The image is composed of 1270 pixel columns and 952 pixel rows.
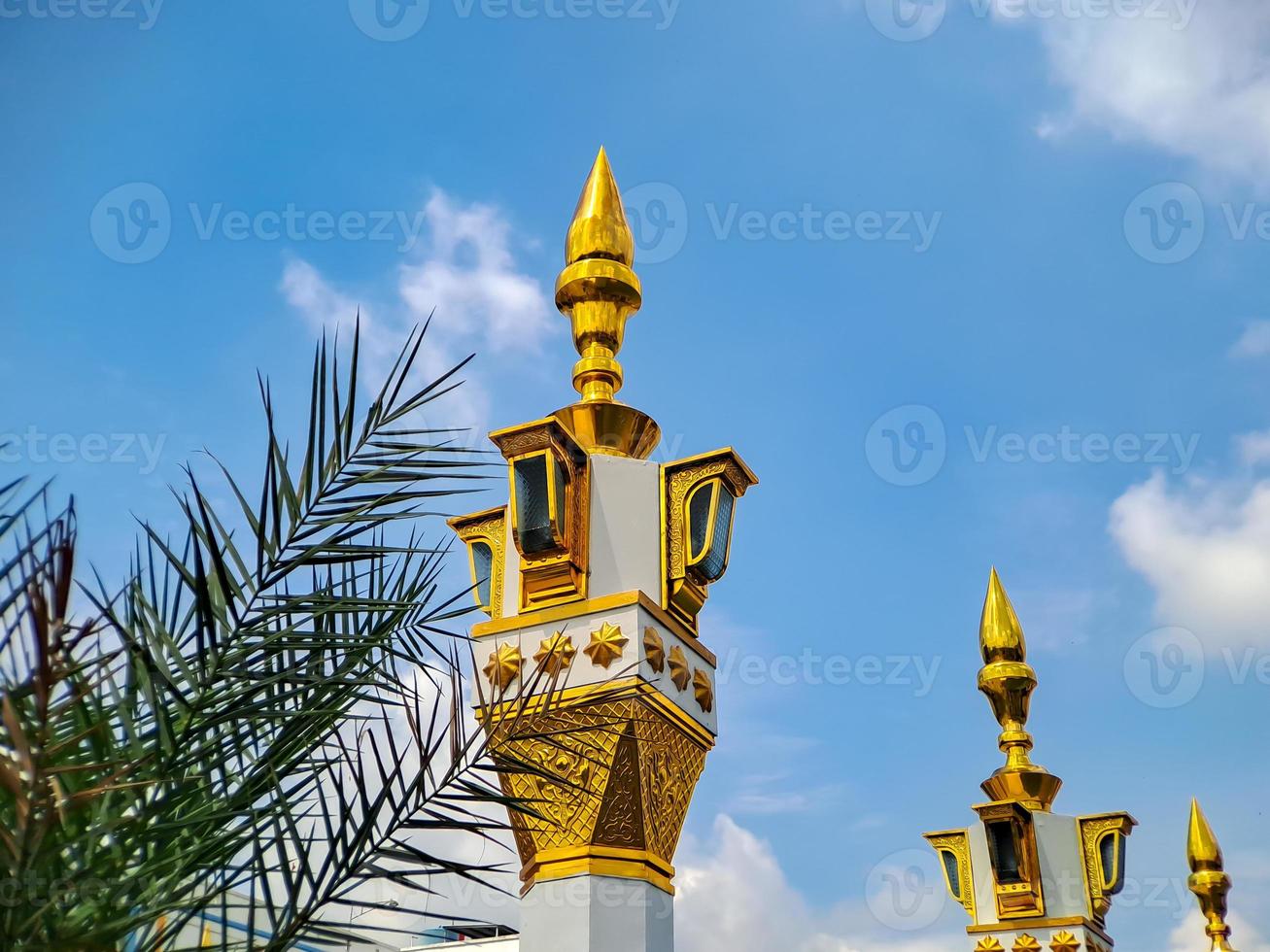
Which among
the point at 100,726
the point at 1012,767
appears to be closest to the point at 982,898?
the point at 1012,767

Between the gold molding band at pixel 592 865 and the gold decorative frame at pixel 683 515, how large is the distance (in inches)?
29.2

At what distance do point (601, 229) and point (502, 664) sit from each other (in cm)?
186

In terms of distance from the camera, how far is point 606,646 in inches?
157

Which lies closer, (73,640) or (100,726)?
(73,640)

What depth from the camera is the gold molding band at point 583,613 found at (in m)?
4.03

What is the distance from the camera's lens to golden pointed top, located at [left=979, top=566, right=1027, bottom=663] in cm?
1040

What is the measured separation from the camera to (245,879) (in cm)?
214

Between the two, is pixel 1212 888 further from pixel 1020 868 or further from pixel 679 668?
pixel 679 668

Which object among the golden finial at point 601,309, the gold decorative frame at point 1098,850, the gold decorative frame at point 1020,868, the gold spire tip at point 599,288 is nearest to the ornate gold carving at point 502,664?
the golden finial at point 601,309

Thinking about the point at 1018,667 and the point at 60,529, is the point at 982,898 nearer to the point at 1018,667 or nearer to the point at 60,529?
the point at 1018,667

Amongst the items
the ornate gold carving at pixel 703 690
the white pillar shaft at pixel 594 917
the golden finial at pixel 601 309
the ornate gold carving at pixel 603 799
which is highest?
the golden finial at pixel 601 309

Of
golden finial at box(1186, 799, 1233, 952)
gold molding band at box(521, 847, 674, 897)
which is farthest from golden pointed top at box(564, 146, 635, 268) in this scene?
golden finial at box(1186, 799, 1233, 952)

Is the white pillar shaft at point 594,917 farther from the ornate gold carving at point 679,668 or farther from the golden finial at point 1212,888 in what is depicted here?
the golden finial at point 1212,888

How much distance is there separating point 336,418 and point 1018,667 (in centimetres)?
856
